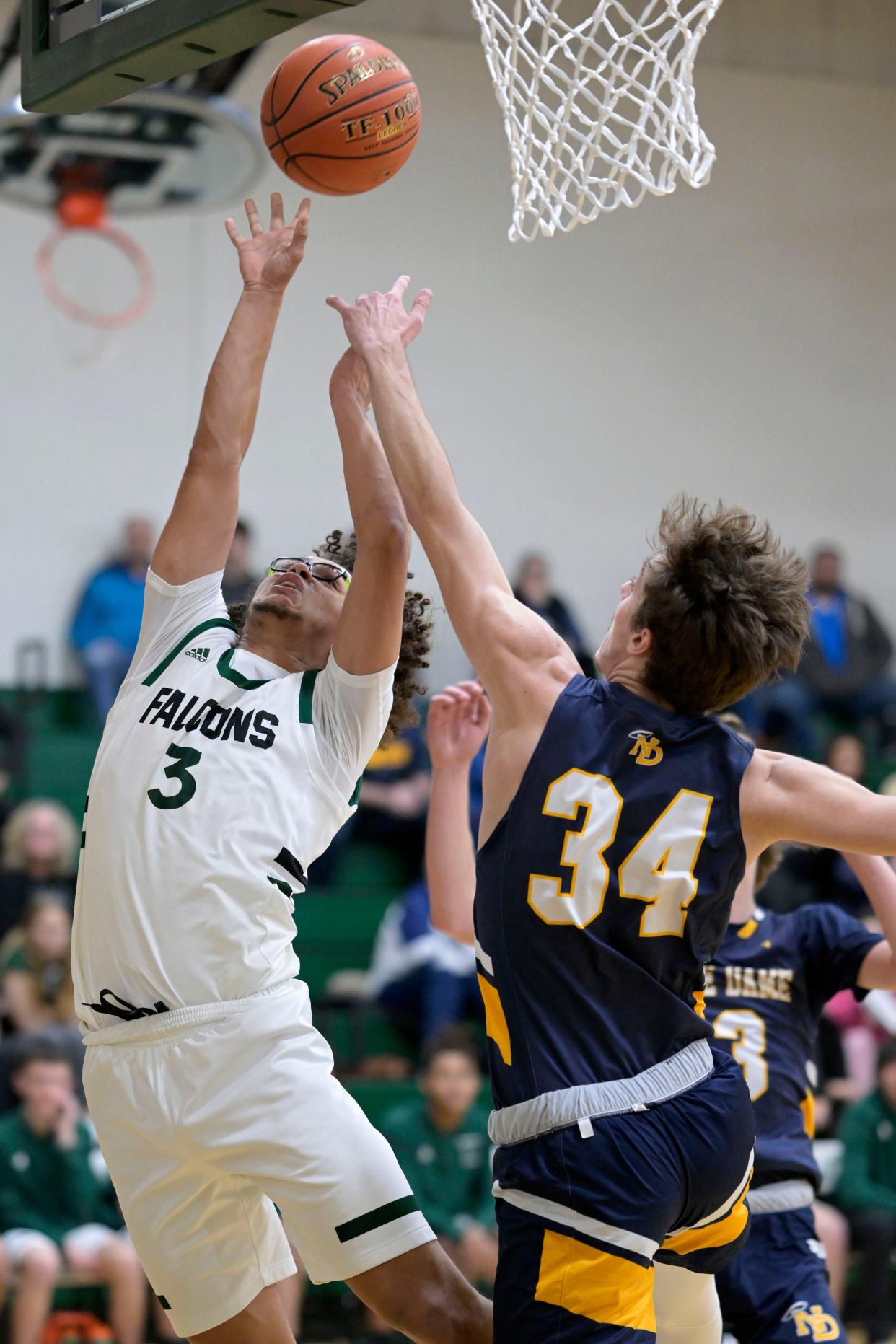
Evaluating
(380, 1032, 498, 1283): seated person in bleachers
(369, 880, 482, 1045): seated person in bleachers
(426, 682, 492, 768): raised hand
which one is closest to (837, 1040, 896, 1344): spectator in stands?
(380, 1032, 498, 1283): seated person in bleachers

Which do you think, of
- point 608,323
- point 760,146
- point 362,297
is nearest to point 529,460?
point 608,323

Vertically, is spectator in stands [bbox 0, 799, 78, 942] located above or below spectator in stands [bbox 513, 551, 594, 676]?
below

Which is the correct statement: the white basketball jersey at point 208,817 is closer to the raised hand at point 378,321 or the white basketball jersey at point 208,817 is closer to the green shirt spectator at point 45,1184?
the raised hand at point 378,321

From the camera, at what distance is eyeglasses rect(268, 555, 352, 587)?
3.78 metres

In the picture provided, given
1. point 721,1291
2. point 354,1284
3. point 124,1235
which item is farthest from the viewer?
point 124,1235

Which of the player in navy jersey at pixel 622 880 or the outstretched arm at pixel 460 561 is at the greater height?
the outstretched arm at pixel 460 561

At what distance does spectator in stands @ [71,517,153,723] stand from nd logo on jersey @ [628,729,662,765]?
27.0 feet

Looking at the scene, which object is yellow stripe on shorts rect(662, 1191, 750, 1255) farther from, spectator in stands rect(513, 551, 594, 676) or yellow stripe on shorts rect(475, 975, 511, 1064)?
spectator in stands rect(513, 551, 594, 676)

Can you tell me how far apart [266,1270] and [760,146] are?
473 inches

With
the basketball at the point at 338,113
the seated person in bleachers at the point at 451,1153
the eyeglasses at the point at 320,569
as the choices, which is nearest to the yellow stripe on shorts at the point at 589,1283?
the eyeglasses at the point at 320,569

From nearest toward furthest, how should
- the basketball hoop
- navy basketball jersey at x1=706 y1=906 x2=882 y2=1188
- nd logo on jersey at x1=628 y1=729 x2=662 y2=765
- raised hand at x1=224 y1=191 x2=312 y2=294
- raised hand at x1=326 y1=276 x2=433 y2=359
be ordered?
1. nd logo on jersey at x1=628 y1=729 x2=662 y2=765
2. raised hand at x1=326 y1=276 x2=433 y2=359
3. raised hand at x1=224 y1=191 x2=312 y2=294
4. navy basketball jersey at x1=706 y1=906 x2=882 y2=1188
5. the basketball hoop

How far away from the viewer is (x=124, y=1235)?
7156 mm

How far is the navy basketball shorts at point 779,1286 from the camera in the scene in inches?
160

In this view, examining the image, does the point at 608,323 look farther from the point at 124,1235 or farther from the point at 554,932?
the point at 554,932
